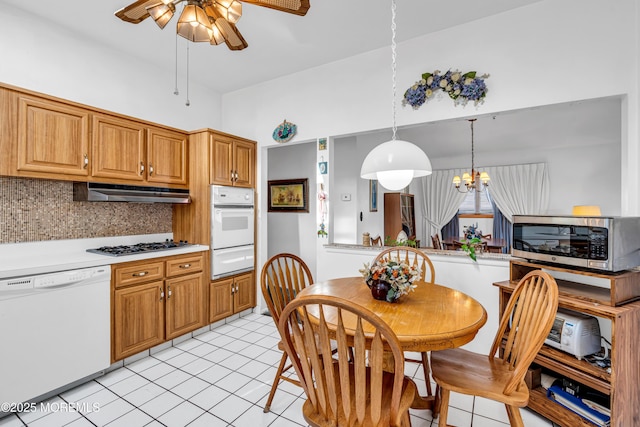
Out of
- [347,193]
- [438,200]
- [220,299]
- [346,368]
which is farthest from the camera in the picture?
[438,200]

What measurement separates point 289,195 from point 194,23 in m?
3.27

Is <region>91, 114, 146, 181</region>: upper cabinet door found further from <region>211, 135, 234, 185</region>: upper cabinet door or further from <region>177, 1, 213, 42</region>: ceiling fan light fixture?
<region>177, 1, 213, 42</region>: ceiling fan light fixture

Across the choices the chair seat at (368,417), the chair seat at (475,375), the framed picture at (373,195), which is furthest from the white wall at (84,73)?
the chair seat at (475,375)

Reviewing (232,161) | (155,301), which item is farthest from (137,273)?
(232,161)

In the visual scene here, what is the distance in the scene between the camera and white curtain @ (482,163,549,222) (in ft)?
18.7

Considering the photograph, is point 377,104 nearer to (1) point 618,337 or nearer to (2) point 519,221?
(2) point 519,221

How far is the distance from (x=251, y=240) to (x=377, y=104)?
82.4 inches

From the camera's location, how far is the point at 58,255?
252cm

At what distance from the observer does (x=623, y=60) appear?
2.05m

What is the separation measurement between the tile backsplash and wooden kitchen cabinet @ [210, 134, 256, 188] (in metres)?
0.87

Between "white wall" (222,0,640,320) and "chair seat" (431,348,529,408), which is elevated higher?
"white wall" (222,0,640,320)

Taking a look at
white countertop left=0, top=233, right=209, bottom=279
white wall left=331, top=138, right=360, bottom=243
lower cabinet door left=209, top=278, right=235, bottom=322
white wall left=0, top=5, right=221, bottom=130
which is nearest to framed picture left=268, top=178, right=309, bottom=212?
white wall left=331, top=138, right=360, bottom=243

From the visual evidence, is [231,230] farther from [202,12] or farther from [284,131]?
[202,12]

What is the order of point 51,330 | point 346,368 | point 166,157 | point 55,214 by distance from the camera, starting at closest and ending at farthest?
point 346,368 < point 51,330 < point 55,214 < point 166,157
